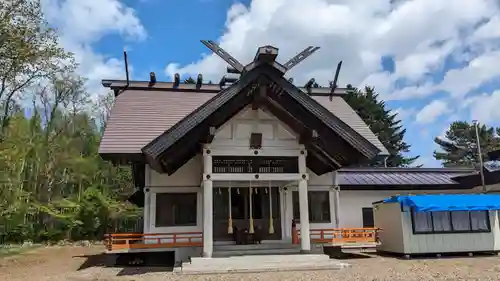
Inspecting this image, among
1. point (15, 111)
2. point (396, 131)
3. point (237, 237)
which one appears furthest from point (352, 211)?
point (396, 131)

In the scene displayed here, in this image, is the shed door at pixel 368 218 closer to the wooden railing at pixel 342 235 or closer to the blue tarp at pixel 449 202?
the wooden railing at pixel 342 235

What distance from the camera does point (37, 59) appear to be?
21516 mm

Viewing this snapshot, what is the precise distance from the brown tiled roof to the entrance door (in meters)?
2.93

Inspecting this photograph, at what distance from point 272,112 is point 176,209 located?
14.2 feet

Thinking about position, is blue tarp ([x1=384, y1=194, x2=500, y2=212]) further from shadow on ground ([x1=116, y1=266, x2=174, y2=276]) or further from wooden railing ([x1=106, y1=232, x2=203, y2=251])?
shadow on ground ([x1=116, y1=266, x2=174, y2=276])

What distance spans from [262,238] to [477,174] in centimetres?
1151

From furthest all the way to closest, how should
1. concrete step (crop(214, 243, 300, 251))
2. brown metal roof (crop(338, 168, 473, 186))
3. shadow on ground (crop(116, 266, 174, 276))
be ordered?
1. brown metal roof (crop(338, 168, 473, 186))
2. concrete step (crop(214, 243, 300, 251))
3. shadow on ground (crop(116, 266, 174, 276))

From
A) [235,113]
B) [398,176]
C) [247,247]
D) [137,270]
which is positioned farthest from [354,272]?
[398,176]

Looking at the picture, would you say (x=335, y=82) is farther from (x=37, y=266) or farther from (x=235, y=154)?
(x=37, y=266)

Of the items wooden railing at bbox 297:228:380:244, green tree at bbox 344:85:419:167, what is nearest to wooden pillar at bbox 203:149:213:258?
wooden railing at bbox 297:228:380:244

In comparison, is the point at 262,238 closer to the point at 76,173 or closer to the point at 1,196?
the point at 1,196

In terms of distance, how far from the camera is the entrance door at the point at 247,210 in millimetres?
13156

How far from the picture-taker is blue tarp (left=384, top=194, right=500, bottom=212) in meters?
12.4

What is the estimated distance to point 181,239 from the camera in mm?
12508
